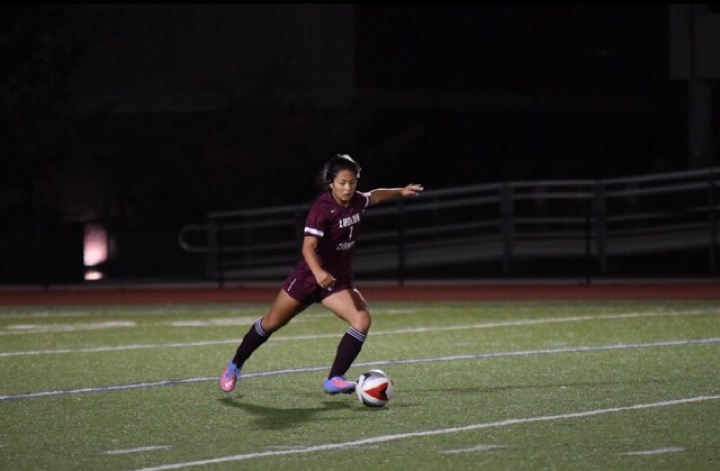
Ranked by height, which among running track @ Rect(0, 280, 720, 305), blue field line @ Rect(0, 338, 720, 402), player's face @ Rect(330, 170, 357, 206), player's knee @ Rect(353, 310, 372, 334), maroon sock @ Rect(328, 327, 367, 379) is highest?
player's face @ Rect(330, 170, 357, 206)

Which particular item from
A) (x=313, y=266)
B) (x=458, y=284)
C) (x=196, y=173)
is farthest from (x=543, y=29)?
(x=313, y=266)

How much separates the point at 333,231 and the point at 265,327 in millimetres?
997

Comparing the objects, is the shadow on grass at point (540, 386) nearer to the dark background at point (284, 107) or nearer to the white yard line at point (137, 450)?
the white yard line at point (137, 450)

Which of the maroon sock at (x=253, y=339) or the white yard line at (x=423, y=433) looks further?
the maroon sock at (x=253, y=339)

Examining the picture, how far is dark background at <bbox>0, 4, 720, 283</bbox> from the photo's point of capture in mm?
29375

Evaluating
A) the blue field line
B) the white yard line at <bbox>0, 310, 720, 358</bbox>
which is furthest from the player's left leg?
the white yard line at <bbox>0, 310, 720, 358</bbox>

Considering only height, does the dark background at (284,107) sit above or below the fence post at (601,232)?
above

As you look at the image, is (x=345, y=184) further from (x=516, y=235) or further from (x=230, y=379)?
(x=516, y=235)

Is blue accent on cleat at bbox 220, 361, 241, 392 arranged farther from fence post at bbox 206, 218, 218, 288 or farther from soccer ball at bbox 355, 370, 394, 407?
fence post at bbox 206, 218, 218, 288

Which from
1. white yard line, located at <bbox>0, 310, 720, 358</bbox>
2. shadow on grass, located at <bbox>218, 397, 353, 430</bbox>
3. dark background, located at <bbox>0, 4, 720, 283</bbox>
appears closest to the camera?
shadow on grass, located at <bbox>218, 397, 353, 430</bbox>

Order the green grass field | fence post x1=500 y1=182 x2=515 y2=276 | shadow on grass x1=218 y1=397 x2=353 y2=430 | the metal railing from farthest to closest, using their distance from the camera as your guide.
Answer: fence post x1=500 y1=182 x2=515 y2=276, the metal railing, shadow on grass x1=218 y1=397 x2=353 y2=430, the green grass field

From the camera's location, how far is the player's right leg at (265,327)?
11.1 metres

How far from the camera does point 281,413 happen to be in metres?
10.3

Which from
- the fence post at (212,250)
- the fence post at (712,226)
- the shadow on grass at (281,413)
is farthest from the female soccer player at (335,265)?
the fence post at (712,226)
